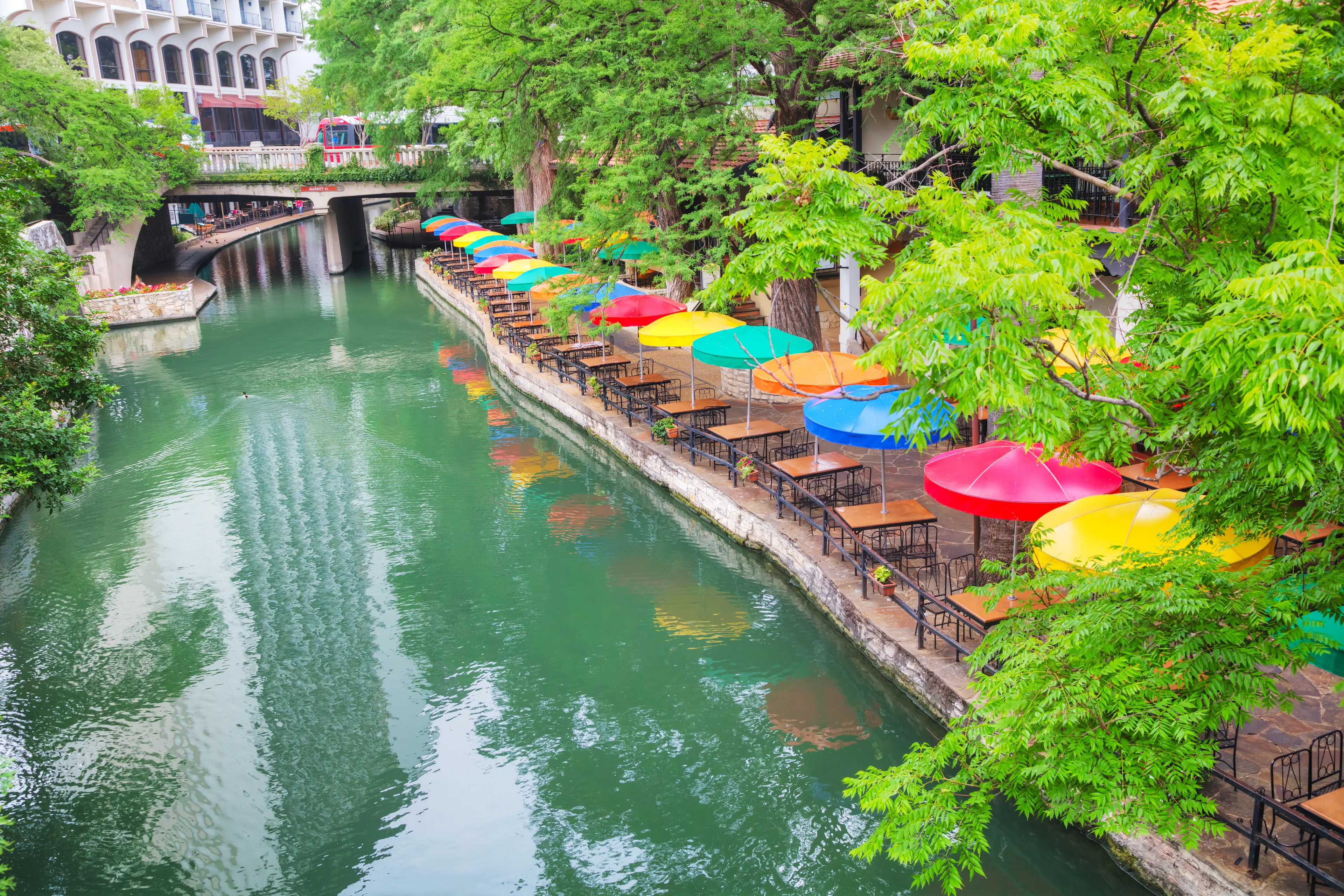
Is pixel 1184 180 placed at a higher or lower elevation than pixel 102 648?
higher

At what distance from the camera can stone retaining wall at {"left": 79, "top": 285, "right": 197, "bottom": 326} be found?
39875 millimetres

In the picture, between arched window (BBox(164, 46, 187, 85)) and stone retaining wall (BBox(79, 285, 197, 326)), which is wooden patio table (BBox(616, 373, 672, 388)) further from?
arched window (BBox(164, 46, 187, 85))

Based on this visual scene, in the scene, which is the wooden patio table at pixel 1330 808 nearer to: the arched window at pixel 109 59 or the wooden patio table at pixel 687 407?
the wooden patio table at pixel 687 407

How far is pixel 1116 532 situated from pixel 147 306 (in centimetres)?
4056

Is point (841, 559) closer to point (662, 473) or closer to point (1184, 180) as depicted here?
point (662, 473)

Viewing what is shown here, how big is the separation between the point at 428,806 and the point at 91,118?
4276cm

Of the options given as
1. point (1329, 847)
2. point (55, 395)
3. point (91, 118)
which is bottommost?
point (1329, 847)

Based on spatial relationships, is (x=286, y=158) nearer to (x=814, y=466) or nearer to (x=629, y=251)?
(x=629, y=251)

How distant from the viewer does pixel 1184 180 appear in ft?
22.4

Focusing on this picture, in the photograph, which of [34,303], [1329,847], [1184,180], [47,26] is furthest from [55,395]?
[47,26]

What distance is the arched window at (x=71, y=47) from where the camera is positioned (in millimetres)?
64312

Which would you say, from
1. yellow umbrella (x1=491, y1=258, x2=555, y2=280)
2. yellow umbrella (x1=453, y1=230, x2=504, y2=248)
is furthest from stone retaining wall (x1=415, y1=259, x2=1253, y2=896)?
yellow umbrella (x1=453, y1=230, x2=504, y2=248)

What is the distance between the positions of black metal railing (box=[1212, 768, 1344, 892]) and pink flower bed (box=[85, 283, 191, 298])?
4143cm

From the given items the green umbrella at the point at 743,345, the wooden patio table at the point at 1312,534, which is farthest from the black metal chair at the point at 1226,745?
the green umbrella at the point at 743,345
